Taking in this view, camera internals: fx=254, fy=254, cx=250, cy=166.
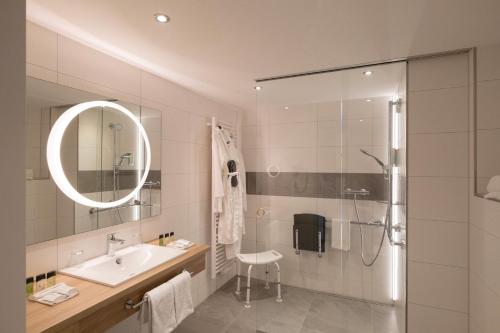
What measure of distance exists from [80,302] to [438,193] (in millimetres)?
2242

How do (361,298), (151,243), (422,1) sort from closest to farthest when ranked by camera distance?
(422,1) → (151,243) → (361,298)

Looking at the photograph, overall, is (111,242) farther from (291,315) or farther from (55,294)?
(291,315)

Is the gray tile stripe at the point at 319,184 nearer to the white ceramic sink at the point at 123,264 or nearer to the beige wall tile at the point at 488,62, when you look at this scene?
the beige wall tile at the point at 488,62

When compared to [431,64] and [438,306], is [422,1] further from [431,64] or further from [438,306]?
[438,306]

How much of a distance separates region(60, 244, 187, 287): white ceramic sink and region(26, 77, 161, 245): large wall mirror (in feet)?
0.74

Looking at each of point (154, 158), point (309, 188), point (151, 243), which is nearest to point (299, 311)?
point (309, 188)

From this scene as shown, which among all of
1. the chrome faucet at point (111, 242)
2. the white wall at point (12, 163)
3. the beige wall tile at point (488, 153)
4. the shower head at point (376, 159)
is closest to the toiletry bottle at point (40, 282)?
the chrome faucet at point (111, 242)

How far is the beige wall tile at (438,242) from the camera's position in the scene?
5.56ft

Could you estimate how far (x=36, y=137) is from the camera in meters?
1.45

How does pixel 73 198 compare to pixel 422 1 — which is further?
pixel 73 198

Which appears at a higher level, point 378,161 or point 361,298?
point 378,161

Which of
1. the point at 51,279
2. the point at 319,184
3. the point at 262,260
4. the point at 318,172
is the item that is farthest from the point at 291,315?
the point at 51,279

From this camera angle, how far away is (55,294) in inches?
51.2

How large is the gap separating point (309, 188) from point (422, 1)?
1744mm
